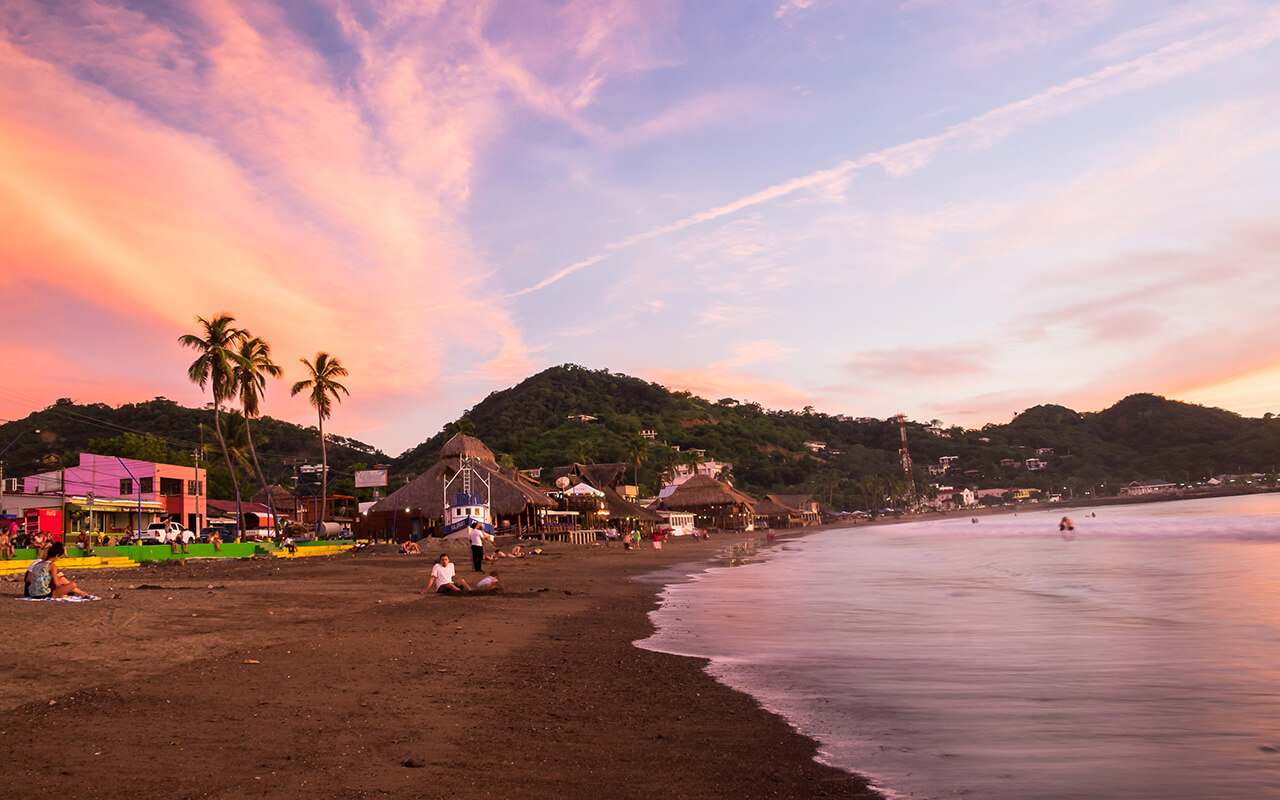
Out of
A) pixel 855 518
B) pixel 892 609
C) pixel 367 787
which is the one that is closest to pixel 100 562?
pixel 892 609

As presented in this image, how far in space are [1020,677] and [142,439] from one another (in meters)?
89.7

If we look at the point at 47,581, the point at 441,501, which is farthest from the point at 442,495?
the point at 47,581

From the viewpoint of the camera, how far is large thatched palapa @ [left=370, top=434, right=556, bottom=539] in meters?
53.3

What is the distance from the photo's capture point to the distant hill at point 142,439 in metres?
78.9

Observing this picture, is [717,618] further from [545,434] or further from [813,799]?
[545,434]

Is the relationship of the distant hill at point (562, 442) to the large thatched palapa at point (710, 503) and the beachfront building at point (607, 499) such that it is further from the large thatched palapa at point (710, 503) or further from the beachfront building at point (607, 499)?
the large thatched palapa at point (710, 503)

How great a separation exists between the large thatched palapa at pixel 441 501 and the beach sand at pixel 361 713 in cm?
4049

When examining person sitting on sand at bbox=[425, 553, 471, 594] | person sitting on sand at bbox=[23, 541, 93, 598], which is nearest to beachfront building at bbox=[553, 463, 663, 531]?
person sitting on sand at bbox=[425, 553, 471, 594]

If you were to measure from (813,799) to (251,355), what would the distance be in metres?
53.7

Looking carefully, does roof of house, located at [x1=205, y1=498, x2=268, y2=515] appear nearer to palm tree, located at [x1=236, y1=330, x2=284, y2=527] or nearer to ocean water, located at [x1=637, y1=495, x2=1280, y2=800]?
palm tree, located at [x1=236, y1=330, x2=284, y2=527]

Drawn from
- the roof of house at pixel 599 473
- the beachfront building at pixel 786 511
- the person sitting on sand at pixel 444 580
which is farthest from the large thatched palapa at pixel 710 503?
the person sitting on sand at pixel 444 580

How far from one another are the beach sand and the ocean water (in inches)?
31.2

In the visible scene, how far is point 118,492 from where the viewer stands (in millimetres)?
57750

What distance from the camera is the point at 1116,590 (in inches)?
754
